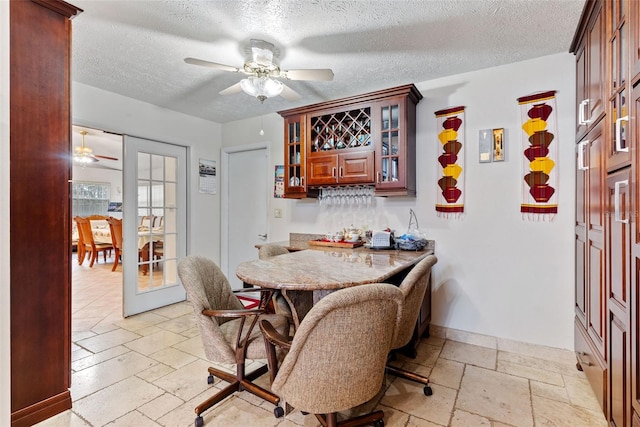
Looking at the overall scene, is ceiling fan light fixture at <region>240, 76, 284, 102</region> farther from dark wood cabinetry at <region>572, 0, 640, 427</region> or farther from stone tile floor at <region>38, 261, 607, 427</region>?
stone tile floor at <region>38, 261, 607, 427</region>

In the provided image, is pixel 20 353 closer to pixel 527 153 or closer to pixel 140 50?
pixel 140 50

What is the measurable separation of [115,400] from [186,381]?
408 millimetres

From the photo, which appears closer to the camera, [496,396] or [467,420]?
[467,420]

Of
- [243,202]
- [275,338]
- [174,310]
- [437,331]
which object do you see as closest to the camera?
[275,338]

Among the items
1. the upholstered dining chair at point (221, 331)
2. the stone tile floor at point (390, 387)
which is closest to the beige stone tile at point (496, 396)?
the stone tile floor at point (390, 387)

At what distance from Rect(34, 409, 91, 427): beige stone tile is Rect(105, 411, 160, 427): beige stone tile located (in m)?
0.15

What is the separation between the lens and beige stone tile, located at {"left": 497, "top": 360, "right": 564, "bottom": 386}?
6.99 ft

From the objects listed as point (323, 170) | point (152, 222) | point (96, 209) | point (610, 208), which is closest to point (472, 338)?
point (610, 208)

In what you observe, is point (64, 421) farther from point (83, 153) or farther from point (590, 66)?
point (83, 153)

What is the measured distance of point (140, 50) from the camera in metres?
2.37

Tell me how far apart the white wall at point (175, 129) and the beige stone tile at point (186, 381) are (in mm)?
1988

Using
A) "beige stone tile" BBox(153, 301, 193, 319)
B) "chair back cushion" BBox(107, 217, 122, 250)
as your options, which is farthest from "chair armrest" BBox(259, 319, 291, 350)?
"chair back cushion" BBox(107, 217, 122, 250)

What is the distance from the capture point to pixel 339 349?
4.03ft

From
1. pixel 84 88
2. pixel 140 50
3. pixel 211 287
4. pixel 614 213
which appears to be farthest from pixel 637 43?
pixel 84 88
